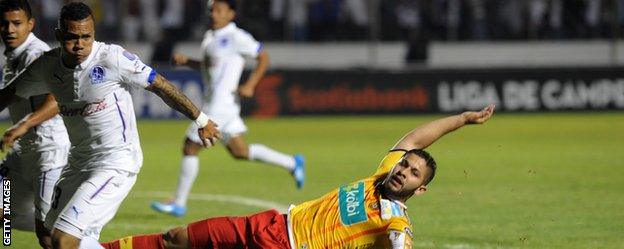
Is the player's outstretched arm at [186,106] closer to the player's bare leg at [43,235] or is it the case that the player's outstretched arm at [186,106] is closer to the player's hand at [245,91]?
the player's bare leg at [43,235]

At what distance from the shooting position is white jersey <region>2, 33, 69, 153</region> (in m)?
8.31

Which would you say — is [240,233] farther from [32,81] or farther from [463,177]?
[463,177]

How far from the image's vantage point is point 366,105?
25609mm

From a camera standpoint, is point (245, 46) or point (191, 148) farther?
point (245, 46)

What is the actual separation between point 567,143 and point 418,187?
1304 cm

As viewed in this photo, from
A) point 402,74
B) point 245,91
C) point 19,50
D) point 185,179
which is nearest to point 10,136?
point 19,50

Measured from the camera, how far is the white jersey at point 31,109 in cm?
831

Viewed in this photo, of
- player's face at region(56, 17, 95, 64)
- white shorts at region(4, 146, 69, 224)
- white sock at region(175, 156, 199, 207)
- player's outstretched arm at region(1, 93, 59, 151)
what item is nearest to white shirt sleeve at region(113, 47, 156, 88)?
player's face at region(56, 17, 95, 64)

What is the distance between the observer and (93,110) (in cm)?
753

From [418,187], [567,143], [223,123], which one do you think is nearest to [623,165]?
[567,143]

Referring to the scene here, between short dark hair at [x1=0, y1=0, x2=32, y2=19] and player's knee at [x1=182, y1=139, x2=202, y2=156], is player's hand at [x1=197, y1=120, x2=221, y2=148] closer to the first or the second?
short dark hair at [x1=0, y1=0, x2=32, y2=19]

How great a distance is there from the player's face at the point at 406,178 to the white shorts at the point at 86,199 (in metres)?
1.74

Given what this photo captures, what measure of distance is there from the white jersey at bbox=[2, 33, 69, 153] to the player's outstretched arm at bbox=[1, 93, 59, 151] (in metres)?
0.18

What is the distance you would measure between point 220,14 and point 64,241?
6.12 meters
